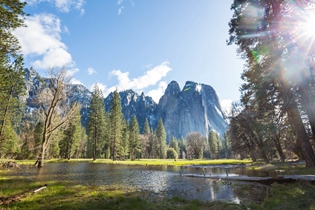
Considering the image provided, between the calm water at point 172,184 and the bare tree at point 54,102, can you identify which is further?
the bare tree at point 54,102

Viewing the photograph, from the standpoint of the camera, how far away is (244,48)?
66.7 feet

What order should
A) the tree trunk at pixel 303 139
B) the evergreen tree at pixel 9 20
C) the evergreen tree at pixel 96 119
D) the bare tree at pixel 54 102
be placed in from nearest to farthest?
1. the evergreen tree at pixel 9 20
2. the tree trunk at pixel 303 139
3. the bare tree at pixel 54 102
4. the evergreen tree at pixel 96 119

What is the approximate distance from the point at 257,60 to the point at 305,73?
5.19m

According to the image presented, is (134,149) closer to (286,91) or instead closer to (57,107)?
(57,107)

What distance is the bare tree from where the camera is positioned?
98.7ft

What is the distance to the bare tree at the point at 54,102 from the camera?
30078 mm

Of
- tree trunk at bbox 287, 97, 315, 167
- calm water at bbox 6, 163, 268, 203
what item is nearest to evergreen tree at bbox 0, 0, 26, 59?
calm water at bbox 6, 163, 268, 203

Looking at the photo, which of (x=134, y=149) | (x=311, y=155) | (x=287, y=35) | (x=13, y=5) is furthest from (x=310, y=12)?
(x=134, y=149)

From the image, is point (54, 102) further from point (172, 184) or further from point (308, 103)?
point (308, 103)

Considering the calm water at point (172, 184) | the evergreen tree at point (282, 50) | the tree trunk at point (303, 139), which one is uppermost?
the evergreen tree at point (282, 50)

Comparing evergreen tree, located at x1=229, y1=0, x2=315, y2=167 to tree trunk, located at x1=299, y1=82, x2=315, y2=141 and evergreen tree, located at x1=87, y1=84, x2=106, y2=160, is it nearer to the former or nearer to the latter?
tree trunk, located at x1=299, y1=82, x2=315, y2=141

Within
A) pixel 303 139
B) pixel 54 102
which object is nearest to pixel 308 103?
pixel 303 139

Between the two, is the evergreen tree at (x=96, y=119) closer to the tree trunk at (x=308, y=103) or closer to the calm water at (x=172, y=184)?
the calm water at (x=172, y=184)

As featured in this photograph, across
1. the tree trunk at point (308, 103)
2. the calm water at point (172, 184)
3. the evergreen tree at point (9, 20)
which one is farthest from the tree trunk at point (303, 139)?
the evergreen tree at point (9, 20)
